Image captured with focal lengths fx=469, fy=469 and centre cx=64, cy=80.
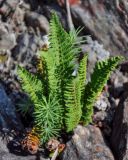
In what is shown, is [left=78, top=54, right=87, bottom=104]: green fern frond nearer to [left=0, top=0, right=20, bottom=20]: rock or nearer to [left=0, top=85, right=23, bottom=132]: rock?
[left=0, top=85, right=23, bottom=132]: rock

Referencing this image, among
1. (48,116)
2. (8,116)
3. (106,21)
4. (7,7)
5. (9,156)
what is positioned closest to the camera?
(48,116)

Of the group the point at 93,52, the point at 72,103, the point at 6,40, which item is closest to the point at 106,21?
the point at 93,52

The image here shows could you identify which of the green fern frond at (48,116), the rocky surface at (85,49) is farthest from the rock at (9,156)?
the green fern frond at (48,116)

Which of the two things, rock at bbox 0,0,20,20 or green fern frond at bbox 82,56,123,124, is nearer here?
green fern frond at bbox 82,56,123,124

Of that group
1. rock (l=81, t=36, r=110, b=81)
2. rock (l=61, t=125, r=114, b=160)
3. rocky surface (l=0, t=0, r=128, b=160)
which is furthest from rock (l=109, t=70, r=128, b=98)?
rock (l=61, t=125, r=114, b=160)

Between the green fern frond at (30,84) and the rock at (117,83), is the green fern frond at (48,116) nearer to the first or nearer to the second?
the green fern frond at (30,84)

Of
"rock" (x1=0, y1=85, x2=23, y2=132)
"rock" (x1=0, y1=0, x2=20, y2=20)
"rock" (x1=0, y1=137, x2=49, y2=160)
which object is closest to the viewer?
"rock" (x1=0, y1=137, x2=49, y2=160)

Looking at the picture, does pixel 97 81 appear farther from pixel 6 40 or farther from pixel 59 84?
pixel 6 40

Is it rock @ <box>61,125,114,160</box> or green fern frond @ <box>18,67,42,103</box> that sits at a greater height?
green fern frond @ <box>18,67,42,103</box>
